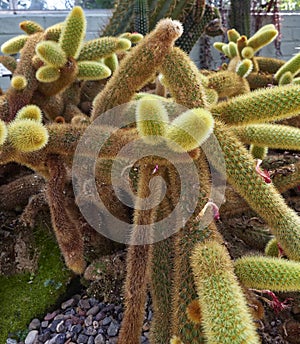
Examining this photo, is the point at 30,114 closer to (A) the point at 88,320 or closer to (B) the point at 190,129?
(B) the point at 190,129

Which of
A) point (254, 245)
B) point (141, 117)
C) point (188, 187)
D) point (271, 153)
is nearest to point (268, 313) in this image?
point (254, 245)

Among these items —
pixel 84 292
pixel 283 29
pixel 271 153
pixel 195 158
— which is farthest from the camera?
pixel 283 29

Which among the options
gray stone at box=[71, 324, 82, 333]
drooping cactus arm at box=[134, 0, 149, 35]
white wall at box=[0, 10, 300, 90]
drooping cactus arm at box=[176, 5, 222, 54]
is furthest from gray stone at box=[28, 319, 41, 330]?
white wall at box=[0, 10, 300, 90]

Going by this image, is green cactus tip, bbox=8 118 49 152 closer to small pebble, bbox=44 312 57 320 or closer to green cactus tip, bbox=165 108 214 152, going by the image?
→ green cactus tip, bbox=165 108 214 152

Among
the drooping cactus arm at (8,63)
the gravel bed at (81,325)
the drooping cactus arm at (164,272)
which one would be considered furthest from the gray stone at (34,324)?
the drooping cactus arm at (8,63)

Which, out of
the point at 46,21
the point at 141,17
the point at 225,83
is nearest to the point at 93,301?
the point at 225,83

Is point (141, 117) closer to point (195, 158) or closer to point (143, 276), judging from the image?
point (195, 158)
